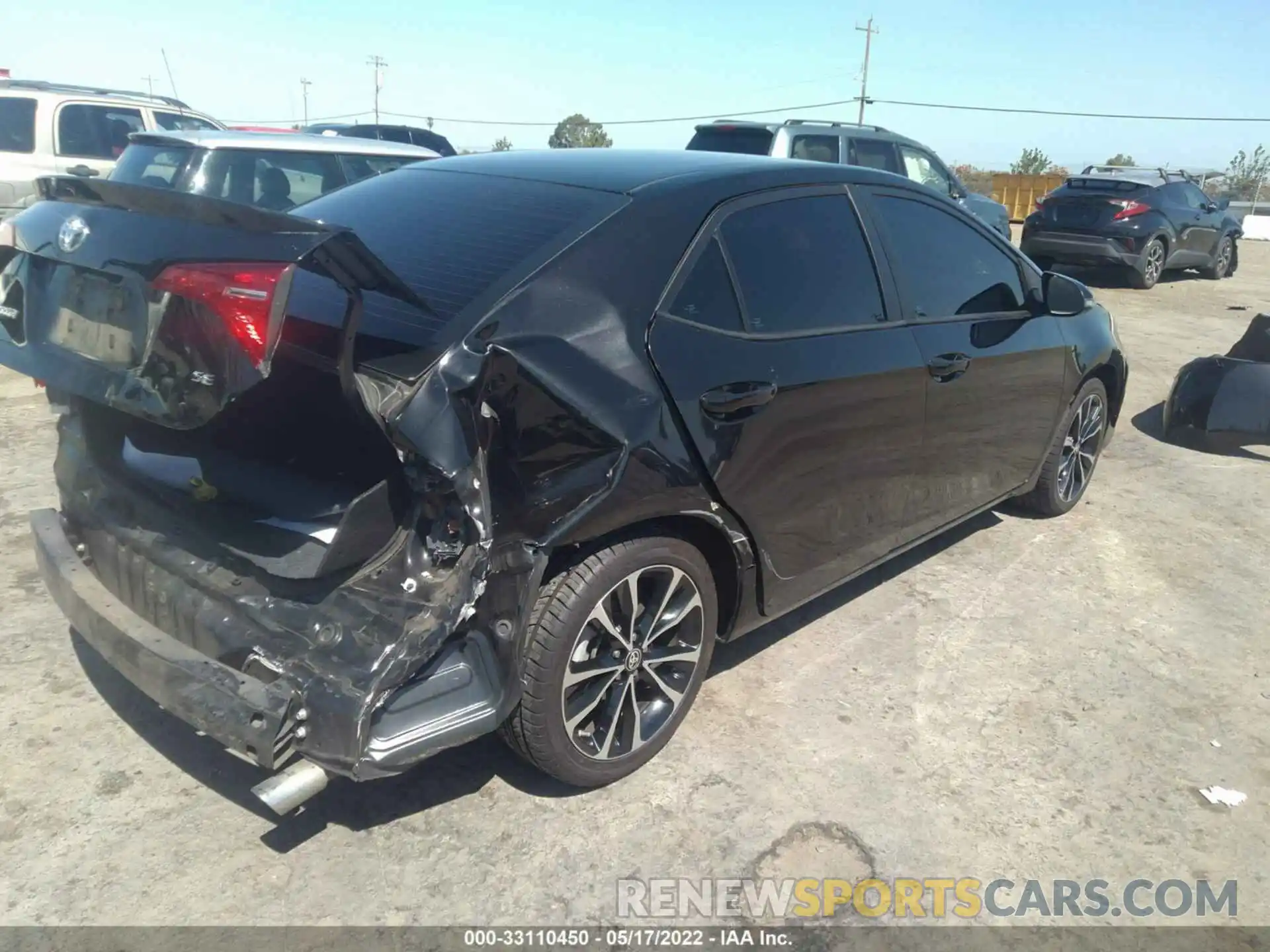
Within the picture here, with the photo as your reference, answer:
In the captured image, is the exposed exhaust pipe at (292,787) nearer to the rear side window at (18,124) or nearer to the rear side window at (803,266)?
the rear side window at (803,266)

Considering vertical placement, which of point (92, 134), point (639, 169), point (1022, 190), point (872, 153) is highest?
point (1022, 190)

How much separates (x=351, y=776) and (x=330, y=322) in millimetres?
1157

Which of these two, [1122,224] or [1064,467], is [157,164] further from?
[1122,224]

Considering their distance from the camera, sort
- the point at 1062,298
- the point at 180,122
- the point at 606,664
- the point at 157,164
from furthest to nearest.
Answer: the point at 180,122 → the point at 157,164 → the point at 1062,298 → the point at 606,664

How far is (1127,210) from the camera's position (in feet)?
44.0

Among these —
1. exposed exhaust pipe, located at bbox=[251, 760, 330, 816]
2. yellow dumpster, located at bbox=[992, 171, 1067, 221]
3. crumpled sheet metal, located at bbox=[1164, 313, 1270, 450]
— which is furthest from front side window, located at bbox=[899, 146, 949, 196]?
yellow dumpster, located at bbox=[992, 171, 1067, 221]

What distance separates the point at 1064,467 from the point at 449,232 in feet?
11.8

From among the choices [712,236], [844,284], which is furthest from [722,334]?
[844,284]

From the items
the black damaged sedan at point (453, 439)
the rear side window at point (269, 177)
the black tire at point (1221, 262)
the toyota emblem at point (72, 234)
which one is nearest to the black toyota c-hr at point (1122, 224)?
the black tire at point (1221, 262)

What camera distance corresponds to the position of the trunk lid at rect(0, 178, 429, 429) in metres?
Answer: 2.19

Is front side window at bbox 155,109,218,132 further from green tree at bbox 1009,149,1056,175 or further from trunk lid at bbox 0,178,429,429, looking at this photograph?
green tree at bbox 1009,149,1056,175

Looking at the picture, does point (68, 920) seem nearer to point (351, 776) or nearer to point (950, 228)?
point (351, 776)

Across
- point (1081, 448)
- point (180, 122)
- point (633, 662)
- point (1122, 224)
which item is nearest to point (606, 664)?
point (633, 662)

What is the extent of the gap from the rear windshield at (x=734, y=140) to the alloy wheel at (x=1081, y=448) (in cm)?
594
